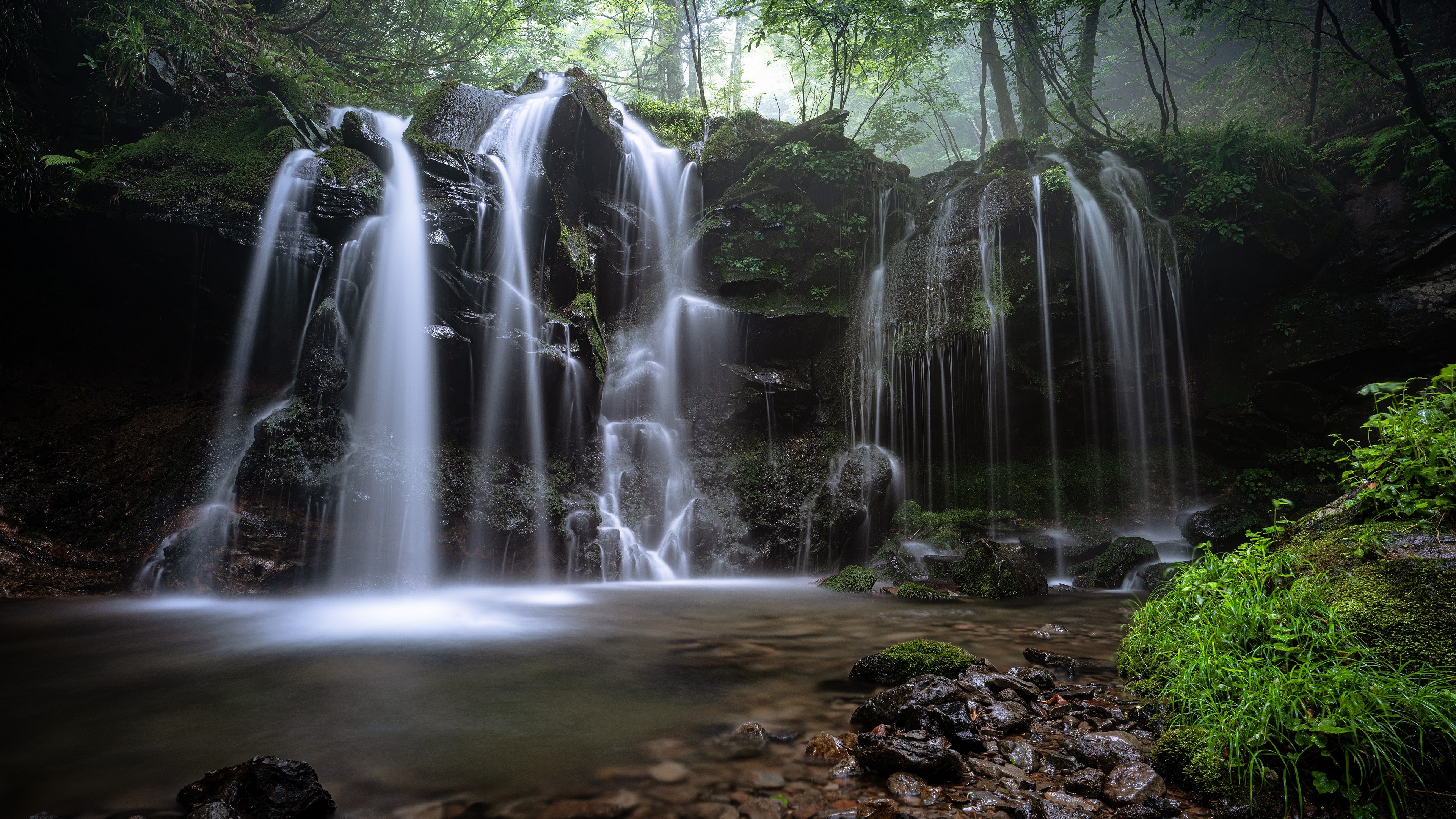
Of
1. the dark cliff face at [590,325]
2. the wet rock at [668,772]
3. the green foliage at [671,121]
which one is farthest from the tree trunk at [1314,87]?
the wet rock at [668,772]

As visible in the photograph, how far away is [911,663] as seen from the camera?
3990 millimetres

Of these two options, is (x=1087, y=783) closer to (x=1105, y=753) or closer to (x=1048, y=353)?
(x=1105, y=753)

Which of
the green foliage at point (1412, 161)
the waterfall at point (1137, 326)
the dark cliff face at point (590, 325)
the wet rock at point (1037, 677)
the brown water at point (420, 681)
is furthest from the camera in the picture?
the waterfall at point (1137, 326)

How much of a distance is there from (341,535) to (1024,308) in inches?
466

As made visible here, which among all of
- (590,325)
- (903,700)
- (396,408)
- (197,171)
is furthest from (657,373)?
(903,700)

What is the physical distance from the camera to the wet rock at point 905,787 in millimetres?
2430

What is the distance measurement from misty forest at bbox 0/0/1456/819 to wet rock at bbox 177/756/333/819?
0.05 ft

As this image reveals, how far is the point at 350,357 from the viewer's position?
8625 mm

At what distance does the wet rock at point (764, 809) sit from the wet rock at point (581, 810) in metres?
0.48

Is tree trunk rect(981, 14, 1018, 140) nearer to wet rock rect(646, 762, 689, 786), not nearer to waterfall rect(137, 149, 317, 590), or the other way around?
waterfall rect(137, 149, 317, 590)

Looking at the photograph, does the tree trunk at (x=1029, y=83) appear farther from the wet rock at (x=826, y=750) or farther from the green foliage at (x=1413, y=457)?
the wet rock at (x=826, y=750)

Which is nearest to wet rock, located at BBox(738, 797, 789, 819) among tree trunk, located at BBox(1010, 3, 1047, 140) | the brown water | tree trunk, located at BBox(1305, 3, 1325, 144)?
the brown water

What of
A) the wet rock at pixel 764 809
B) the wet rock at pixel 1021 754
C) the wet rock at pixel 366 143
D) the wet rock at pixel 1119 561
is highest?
the wet rock at pixel 366 143

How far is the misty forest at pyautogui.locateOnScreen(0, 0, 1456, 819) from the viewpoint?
2660 millimetres
